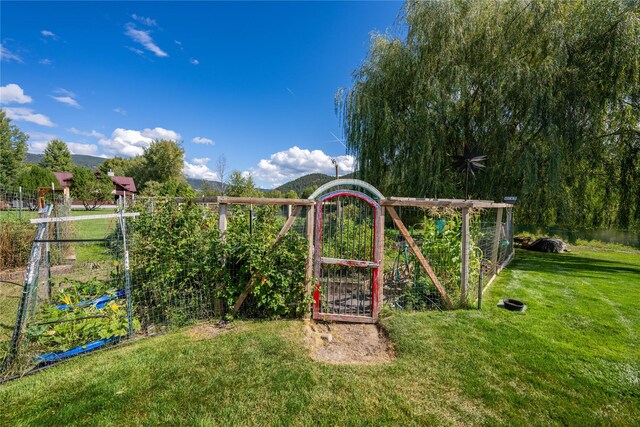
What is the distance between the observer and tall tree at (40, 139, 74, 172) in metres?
39.2

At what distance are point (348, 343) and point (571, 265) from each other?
334 inches

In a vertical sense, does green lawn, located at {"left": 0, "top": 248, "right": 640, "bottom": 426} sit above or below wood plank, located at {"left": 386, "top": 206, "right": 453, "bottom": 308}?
below

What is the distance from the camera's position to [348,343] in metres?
3.51

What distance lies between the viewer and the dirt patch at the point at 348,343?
313 centimetres

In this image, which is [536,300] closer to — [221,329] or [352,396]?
[352,396]

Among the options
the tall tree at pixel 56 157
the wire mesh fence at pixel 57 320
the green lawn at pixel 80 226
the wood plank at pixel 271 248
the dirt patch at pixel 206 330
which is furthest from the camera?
the tall tree at pixel 56 157

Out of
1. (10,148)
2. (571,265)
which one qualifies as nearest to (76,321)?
(571,265)

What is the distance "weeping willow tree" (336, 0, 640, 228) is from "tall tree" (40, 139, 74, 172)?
4724 centimetres

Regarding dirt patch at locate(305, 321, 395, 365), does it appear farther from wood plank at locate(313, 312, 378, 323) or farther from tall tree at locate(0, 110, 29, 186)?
tall tree at locate(0, 110, 29, 186)

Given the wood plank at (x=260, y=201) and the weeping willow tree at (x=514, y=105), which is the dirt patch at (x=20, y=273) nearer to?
the wood plank at (x=260, y=201)

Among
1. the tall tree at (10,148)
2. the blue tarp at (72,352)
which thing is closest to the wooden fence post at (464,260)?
the blue tarp at (72,352)

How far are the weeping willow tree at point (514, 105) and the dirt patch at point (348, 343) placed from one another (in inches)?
261

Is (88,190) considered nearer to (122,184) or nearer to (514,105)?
(122,184)

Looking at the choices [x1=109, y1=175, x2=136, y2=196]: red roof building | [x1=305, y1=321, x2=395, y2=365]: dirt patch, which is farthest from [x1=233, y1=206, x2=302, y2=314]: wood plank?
[x1=109, y1=175, x2=136, y2=196]: red roof building
